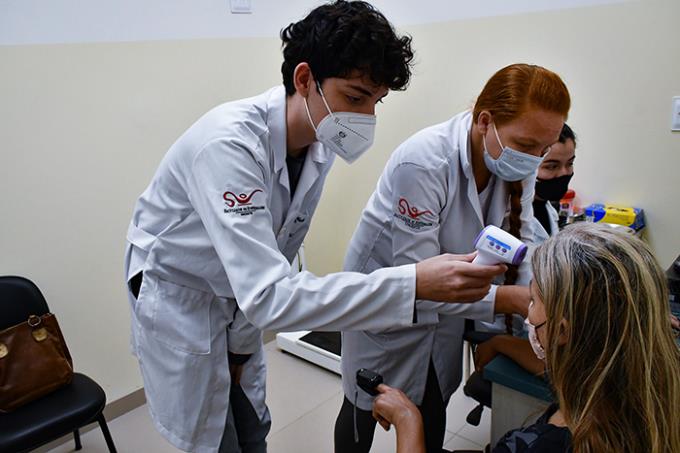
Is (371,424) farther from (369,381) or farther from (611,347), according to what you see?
(611,347)

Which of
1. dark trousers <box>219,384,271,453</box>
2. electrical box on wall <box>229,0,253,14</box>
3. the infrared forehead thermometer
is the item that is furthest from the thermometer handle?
electrical box on wall <box>229,0,253,14</box>

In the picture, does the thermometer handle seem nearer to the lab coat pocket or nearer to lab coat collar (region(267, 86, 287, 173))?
lab coat collar (region(267, 86, 287, 173))

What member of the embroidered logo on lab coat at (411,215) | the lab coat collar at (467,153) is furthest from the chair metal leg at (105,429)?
the lab coat collar at (467,153)

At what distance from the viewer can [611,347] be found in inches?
28.5

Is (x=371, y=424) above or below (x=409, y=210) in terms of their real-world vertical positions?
below

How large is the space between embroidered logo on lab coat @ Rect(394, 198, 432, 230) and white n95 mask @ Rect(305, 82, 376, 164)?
0.16 m

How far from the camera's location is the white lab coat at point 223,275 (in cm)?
88

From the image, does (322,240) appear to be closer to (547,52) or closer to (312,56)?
(547,52)

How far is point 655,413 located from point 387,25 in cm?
81

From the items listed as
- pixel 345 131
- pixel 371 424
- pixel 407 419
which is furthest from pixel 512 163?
pixel 371 424

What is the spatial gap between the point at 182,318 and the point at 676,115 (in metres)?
2.10

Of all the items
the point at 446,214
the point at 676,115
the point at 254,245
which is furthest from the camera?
the point at 676,115

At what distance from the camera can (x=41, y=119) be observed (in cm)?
193

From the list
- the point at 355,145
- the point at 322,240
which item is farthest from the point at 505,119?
the point at 322,240
